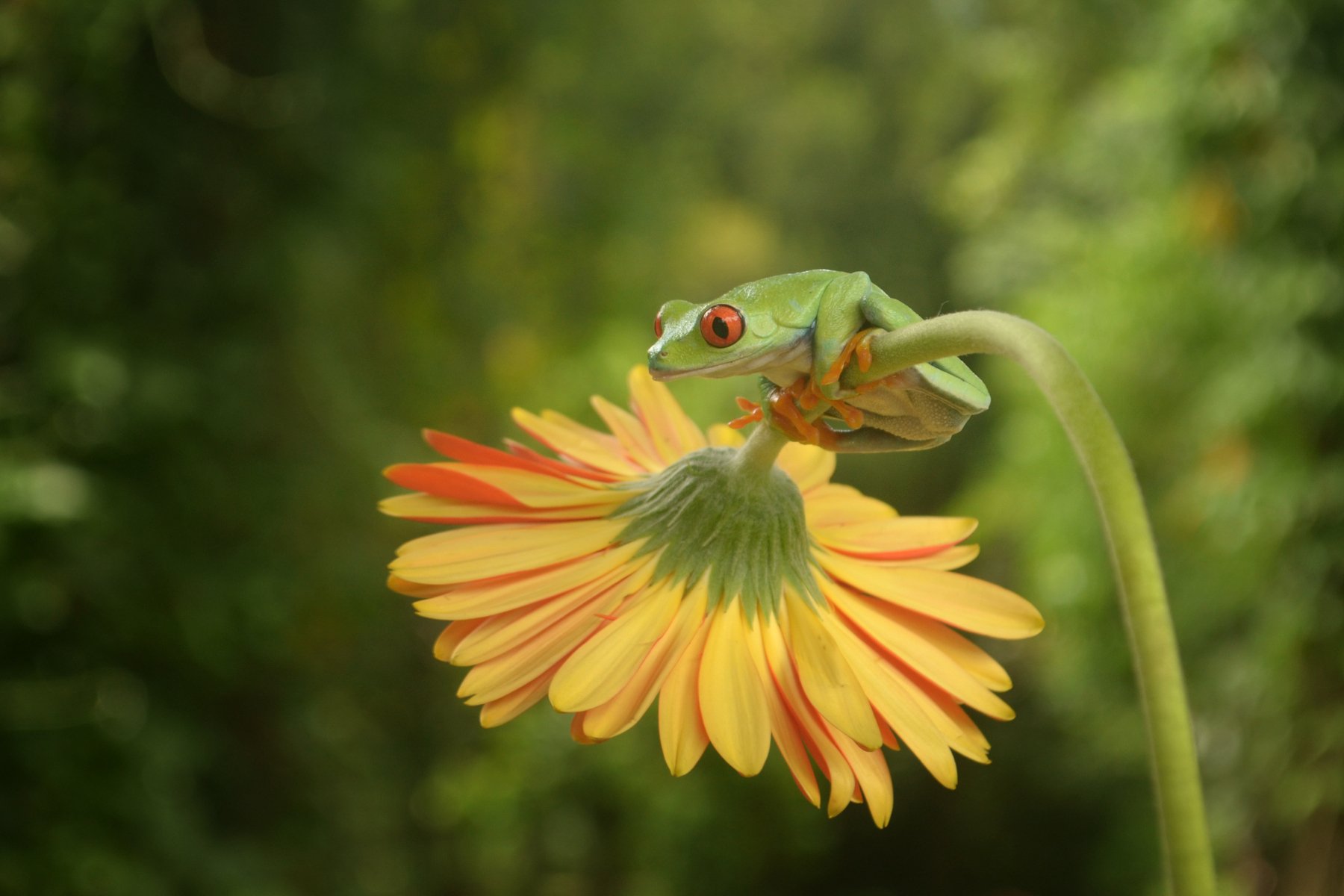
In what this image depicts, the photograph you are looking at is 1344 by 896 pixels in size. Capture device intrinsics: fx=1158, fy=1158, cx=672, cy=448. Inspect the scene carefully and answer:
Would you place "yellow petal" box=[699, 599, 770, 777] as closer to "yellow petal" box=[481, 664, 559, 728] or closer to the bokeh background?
"yellow petal" box=[481, 664, 559, 728]

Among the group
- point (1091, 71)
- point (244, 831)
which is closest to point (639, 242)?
point (1091, 71)

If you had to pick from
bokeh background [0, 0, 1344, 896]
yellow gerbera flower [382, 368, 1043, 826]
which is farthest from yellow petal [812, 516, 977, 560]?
bokeh background [0, 0, 1344, 896]

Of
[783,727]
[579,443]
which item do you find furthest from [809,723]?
[579,443]

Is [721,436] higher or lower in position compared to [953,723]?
higher

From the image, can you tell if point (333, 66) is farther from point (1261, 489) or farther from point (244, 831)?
point (1261, 489)

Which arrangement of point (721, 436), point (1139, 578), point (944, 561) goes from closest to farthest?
point (1139, 578), point (944, 561), point (721, 436)

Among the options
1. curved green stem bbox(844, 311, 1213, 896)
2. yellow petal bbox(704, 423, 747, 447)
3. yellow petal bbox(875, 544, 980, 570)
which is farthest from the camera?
yellow petal bbox(704, 423, 747, 447)

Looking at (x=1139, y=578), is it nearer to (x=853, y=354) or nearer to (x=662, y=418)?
(x=853, y=354)
